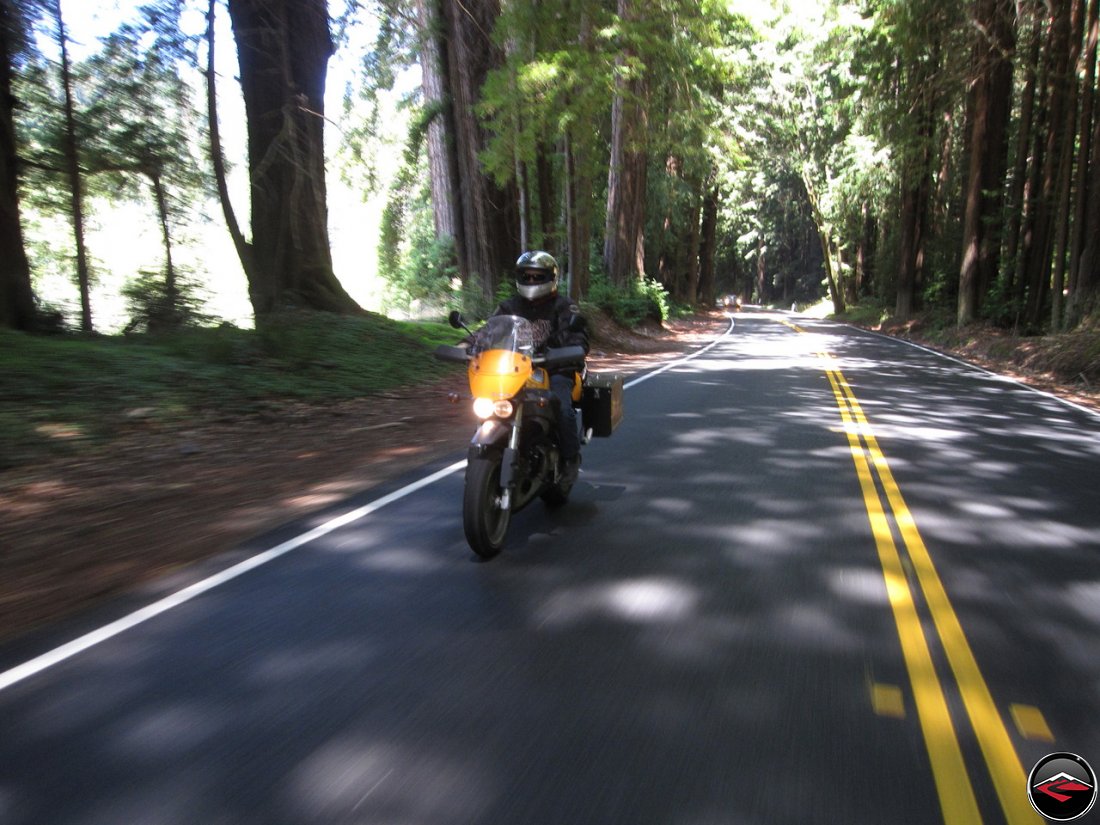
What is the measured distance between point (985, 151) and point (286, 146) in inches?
859

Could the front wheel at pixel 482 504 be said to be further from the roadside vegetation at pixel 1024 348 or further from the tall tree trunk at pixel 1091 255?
the tall tree trunk at pixel 1091 255

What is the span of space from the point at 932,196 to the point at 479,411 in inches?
1374

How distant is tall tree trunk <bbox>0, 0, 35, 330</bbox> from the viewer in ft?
35.6

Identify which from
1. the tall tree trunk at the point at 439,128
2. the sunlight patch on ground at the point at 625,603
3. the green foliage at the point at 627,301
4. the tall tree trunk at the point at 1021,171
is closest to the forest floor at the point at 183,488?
the sunlight patch on ground at the point at 625,603

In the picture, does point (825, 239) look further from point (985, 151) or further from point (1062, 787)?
point (1062, 787)

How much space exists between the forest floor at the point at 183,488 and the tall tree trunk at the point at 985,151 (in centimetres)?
2086

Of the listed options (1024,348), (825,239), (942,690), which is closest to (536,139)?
(1024,348)

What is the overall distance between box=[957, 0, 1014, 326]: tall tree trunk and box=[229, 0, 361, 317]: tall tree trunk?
18.5 meters

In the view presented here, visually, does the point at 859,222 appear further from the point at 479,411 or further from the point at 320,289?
the point at 479,411

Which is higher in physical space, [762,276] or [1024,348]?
[762,276]

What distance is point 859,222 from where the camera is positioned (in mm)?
47000

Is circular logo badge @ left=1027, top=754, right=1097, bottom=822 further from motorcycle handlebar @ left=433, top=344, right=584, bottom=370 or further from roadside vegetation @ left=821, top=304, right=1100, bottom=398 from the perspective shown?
roadside vegetation @ left=821, top=304, right=1100, bottom=398

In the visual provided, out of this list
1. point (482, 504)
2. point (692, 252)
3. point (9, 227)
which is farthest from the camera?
point (692, 252)

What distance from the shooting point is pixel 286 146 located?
1452 cm
